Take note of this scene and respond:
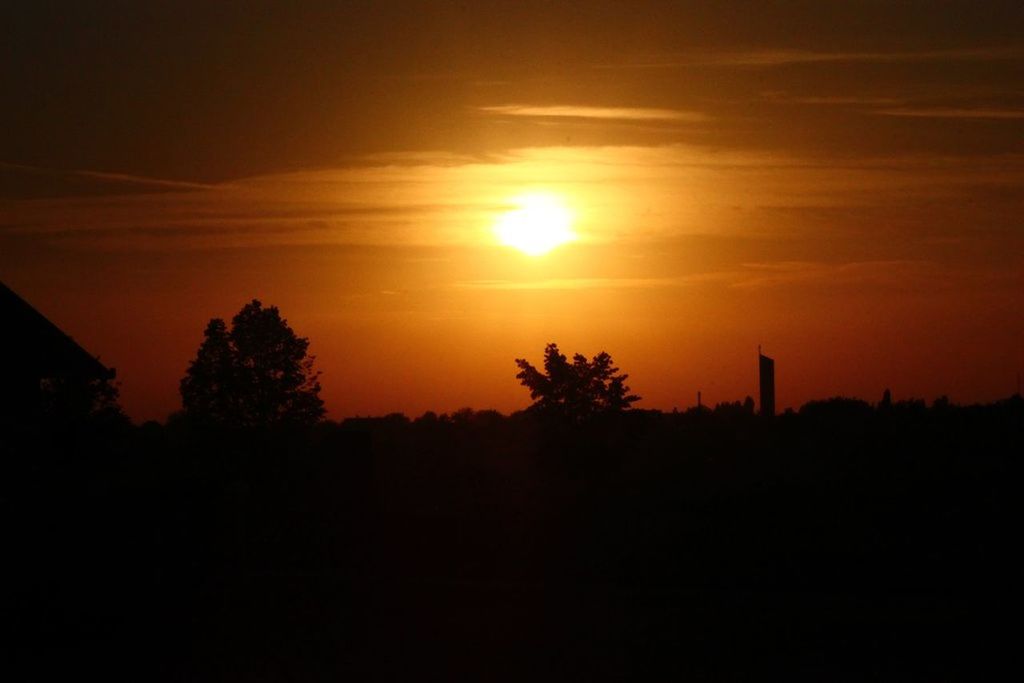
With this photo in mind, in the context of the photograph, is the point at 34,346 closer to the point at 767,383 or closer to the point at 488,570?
the point at 488,570

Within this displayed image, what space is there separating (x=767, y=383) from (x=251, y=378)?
2039 centimetres

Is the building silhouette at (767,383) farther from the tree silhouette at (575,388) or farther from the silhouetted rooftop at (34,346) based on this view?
the silhouetted rooftop at (34,346)

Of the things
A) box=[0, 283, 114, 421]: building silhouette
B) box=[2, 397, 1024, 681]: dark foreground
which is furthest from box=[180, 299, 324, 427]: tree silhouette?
box=[0, 283, 114, 421]: building silhouette

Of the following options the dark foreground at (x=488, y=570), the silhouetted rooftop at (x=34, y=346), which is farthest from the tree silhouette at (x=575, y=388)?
the silhouetted rooftop at (x=34, y=346)

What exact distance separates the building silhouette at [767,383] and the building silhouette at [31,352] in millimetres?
29527

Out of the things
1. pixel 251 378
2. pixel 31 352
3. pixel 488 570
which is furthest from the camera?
pixel 251 378

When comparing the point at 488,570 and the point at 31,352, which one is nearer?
the point at 488,570

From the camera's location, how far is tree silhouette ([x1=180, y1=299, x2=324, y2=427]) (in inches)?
1711

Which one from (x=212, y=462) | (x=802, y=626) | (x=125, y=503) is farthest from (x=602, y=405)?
(x=802, y=626)

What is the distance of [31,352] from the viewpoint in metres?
27.1

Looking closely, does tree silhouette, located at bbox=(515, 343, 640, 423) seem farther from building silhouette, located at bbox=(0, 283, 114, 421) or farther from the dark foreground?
building silhouette, located at bbox=(0, 283, 114, 421)

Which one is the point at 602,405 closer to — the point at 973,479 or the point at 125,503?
the point at 973,479

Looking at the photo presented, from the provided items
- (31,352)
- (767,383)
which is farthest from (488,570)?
(767,383)

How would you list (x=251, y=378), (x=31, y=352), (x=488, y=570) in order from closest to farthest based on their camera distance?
1. (x=488, y=570)
2. (x=31, y=352)
3. (x=251, y=378)
